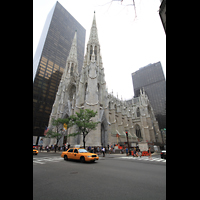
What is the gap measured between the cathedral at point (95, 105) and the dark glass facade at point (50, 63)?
14.9m

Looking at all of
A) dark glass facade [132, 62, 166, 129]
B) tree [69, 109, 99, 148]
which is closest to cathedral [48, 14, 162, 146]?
tree [69, 109, 99, 148]

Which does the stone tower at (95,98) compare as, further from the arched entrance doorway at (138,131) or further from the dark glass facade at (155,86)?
the dark glass facade at (155,86)

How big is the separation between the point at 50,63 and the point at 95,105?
144 ft

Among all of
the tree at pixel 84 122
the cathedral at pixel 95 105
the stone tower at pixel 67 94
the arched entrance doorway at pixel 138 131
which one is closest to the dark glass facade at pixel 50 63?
the stone tower at pixel 67 94

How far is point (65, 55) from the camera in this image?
6550 cm

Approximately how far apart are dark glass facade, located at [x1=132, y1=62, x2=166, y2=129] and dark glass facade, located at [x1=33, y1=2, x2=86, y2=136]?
46104mm

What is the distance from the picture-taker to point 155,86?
74.8 meters

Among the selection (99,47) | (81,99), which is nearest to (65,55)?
(99,47)

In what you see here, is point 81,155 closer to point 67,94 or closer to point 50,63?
point 67,94

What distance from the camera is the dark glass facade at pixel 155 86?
67.4 metres
